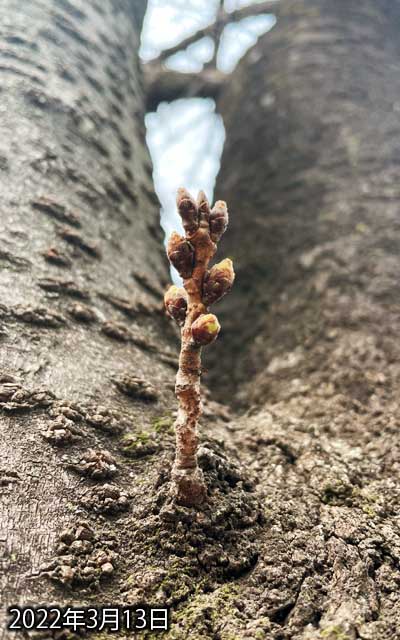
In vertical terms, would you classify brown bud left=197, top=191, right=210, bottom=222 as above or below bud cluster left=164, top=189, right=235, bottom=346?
above

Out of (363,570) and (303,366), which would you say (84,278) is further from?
(363,570)

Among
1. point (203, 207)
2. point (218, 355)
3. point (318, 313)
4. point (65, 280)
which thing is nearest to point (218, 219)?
point (203, 207)

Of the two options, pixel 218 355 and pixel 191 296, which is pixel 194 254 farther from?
pixel 218 355

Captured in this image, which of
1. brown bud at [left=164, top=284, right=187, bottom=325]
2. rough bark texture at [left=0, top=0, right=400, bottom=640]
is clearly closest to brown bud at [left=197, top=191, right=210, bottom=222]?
brown bud at [left=164, top=284, right=187, bottom=325]

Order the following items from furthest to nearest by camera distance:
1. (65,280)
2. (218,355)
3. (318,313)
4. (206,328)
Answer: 1. (218,355)
2. (318,313)
3. (65,280)
4. (206,328)

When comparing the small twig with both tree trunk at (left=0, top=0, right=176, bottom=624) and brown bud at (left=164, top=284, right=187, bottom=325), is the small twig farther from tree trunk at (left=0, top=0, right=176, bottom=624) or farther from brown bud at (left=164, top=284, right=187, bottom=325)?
tree trunk at (left=0, top=0, right=176, bottom=624)

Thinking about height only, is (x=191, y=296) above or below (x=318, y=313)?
above

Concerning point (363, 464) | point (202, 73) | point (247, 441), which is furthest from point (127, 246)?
point (202, 73)
